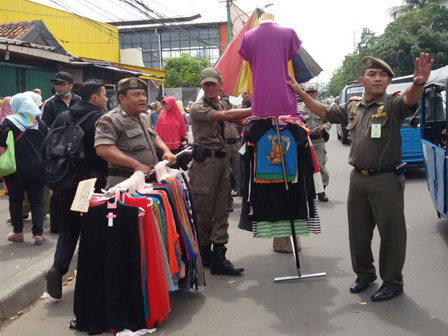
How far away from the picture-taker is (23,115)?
6117 millimetres

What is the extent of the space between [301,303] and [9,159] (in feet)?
12.6

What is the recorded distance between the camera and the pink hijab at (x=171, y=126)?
8748 millimetres

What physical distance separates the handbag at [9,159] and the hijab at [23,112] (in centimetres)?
17

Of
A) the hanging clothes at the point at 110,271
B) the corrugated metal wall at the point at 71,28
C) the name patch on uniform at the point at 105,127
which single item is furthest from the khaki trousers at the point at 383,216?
the corrugated metal wall at the point at 71,28

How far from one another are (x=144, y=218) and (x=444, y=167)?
351 centimetres

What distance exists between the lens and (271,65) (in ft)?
14.3

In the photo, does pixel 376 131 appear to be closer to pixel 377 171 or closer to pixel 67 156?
pixel 377 171

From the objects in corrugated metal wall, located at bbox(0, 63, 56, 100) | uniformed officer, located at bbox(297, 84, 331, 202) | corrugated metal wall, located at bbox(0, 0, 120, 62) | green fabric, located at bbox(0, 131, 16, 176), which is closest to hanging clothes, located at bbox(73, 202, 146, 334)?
green fabric, located at bbox(0, 131, 16, 176)

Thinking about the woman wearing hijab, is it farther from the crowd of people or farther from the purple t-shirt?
the purple t-shirt

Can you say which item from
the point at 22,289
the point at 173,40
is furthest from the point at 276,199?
the point at 173,40

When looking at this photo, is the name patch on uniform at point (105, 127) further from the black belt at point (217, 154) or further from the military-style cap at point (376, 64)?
the military-style cap at point (376, 64)

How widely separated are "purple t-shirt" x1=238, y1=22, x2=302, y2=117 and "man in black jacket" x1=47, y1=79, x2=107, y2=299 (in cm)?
155

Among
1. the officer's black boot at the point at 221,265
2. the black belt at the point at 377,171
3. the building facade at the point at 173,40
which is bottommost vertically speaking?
the officer's black boot at the point at 221,265

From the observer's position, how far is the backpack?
4578mm
